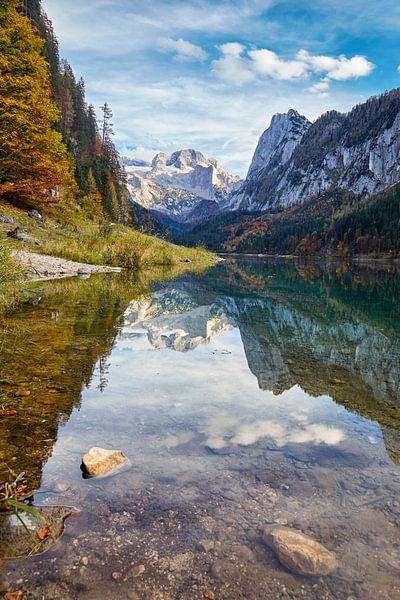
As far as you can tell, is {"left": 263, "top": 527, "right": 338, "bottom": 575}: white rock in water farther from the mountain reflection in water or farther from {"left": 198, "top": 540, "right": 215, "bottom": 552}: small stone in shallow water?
the mountain reflection in water

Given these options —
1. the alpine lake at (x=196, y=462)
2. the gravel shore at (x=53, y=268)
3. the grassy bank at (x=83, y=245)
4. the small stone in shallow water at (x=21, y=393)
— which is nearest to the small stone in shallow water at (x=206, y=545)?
the alpine lake at (x=196, y=462)

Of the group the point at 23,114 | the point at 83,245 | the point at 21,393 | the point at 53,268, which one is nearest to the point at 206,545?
the point at 21,393

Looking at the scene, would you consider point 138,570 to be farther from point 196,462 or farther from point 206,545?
point 196,462

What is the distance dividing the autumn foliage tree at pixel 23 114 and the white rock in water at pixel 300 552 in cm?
2244

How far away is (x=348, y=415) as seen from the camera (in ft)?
18.0

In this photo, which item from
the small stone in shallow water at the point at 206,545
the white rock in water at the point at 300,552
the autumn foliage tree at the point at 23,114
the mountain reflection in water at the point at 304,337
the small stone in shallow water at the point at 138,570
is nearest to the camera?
the small stone in shallow water at the point at 138,570

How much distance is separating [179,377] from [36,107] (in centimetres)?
2134

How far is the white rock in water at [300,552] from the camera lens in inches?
104

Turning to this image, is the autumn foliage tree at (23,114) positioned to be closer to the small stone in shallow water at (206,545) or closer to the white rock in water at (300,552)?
the small stone in shallow water at (206,545)

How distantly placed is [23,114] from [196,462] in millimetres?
23138

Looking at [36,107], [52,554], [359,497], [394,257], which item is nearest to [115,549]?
[52,554]

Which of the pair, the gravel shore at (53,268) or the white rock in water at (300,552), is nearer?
the white rock in water at (300,552)

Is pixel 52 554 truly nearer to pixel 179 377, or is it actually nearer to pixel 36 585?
pixel 36 585

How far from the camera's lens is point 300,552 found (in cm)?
275
